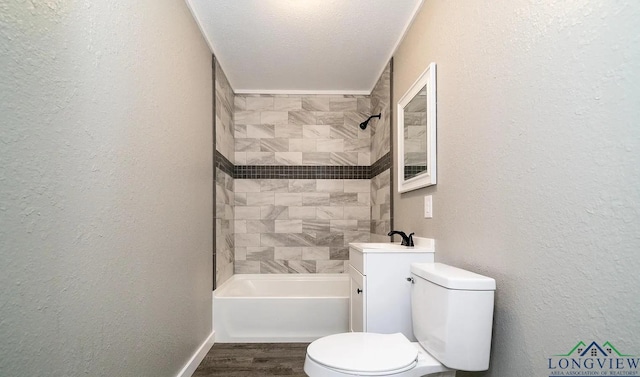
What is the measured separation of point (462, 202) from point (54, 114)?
5.22ft

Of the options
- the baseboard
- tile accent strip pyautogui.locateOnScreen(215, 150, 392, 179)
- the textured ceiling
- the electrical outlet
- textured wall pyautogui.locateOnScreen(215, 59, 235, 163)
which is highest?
the textured ceiling

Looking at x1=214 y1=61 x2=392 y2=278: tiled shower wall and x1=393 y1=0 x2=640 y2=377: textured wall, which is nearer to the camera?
x1=393 y1=0 x2=640 y2=377: textured wall

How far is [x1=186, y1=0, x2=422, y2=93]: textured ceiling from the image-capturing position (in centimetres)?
246

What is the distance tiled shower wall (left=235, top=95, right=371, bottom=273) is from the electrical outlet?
1.82 metres

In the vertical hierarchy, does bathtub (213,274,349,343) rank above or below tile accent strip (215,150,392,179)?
below

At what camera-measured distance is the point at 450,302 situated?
1437 millimetres

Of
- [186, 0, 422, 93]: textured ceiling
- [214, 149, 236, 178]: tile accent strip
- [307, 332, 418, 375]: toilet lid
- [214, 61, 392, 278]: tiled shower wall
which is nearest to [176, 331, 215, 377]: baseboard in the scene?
[214, 61, 392, 278]: tiled shower wall

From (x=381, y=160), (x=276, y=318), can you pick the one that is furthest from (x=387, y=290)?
(x=381, y=160)

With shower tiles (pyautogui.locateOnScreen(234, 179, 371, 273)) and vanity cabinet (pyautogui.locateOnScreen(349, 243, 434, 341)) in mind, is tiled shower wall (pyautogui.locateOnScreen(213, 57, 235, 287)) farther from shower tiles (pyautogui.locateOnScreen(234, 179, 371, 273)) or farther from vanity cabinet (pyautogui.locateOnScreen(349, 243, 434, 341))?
vanity cabinet (pyautogui.locateOnScreen(349, 243, 434, 341))

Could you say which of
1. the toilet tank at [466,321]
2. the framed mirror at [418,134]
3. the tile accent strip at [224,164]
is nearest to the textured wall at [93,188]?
the tile accent strip at [224,164]

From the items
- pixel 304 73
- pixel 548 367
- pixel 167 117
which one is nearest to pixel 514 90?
pixel 548 367

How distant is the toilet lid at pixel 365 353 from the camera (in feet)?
4.46

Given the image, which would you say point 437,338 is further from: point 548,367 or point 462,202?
point 462,202

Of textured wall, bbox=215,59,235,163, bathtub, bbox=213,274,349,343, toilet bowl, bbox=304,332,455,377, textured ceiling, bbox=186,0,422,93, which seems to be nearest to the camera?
toilet bowl, bbox=304,332,455,377
